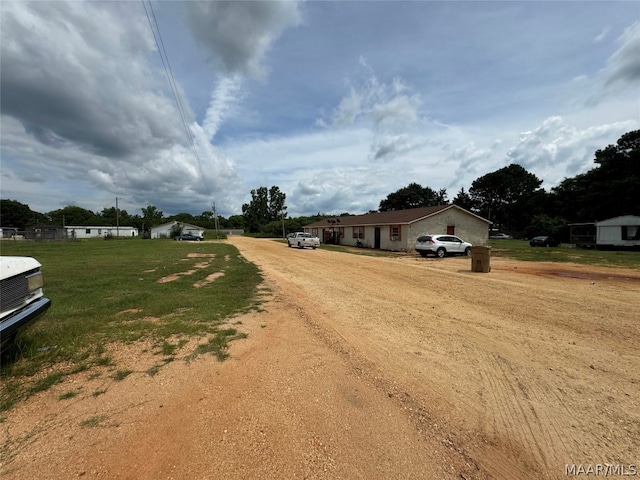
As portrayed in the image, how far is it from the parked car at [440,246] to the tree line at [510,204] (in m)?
29.1

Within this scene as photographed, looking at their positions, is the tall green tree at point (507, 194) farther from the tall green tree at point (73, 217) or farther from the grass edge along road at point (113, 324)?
the tall green tree at point (73, 217)

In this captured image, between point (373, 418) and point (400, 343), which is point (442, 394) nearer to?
point (373, 418)

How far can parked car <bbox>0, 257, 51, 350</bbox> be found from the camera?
3.15 meters

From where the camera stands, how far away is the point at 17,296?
340 cm

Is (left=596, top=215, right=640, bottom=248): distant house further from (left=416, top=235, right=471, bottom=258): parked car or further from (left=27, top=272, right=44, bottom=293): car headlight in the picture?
(left=27, top=272, right=44, bottom=293): car headlight

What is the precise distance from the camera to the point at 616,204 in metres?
37.9

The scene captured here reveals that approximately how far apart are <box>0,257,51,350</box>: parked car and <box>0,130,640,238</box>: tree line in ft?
163

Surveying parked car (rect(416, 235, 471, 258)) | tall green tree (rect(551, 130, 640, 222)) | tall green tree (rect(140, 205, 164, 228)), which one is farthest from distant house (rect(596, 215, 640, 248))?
tall green tree (rect(140, 205, 164, 228))

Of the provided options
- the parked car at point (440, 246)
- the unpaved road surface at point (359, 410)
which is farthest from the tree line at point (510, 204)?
the unpaved road surface at point (359, 410)

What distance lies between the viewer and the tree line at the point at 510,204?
37844 mm

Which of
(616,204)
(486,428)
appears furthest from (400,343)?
(616,204)

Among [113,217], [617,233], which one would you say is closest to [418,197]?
[617,233]

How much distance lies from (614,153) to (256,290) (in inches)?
2010

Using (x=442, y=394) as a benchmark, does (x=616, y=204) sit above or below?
above
